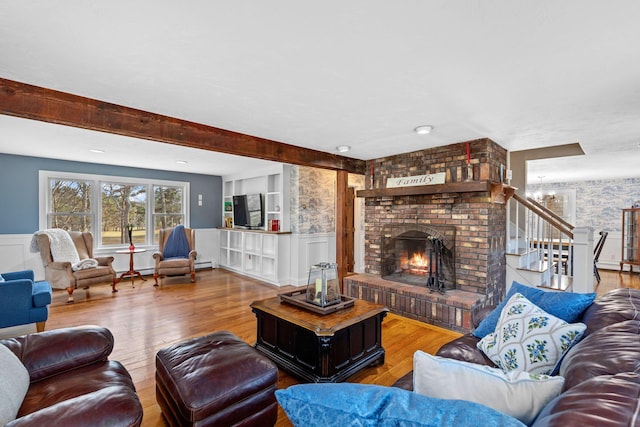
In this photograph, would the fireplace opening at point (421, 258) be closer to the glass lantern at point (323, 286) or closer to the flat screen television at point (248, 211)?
the glass lantern at point (323, 286)

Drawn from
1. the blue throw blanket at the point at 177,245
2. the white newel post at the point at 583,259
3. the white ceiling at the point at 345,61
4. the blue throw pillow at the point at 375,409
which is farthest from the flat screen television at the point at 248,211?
the blue throw pillow at the point at 375,409

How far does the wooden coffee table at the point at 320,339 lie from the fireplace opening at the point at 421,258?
Answer: 58.8 inches

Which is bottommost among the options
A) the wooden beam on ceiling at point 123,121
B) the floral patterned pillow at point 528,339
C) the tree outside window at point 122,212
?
the floral patterned pillow at point 528,339

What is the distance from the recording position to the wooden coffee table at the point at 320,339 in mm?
2184

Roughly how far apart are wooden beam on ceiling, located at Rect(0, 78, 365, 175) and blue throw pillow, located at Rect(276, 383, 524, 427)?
2.64 metres

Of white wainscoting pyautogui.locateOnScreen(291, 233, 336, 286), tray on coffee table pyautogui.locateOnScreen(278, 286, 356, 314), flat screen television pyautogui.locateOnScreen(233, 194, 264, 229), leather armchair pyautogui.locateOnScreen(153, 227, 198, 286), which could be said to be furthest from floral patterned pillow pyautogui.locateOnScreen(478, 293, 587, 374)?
leather armchair pyautogui.locateOnScreen(153, 227, 198, 286)

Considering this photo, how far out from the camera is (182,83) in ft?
6.86

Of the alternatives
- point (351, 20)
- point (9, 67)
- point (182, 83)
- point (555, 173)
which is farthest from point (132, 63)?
point (555, 173)

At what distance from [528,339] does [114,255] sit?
21.7ft

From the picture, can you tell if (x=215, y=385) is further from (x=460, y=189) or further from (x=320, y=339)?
(x=460, y=189)

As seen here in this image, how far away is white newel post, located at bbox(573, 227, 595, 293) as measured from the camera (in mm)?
3297

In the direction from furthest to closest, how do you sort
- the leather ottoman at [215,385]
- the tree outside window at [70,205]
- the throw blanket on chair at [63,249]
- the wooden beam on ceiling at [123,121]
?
the tree outside window at [70,205], the throw blanket on chair at [63,249], the wooden beam on ceiling at [123,121], the leather ottoman at [215,385]

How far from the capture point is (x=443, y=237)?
12.5ft

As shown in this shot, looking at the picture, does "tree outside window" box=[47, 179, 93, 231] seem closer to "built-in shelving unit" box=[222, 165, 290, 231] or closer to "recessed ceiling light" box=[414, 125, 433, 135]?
"built-in shelving unit" box=[222, 165, 290, 231]
